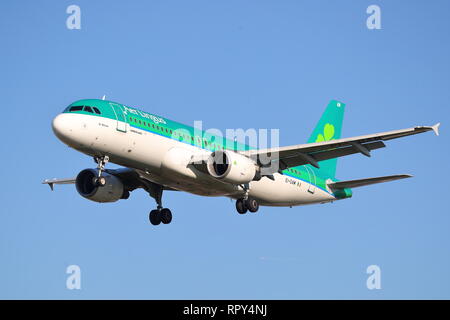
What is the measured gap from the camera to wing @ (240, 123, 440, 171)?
123 feet

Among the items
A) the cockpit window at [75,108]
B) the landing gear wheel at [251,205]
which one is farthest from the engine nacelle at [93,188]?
the landing gear wheel at [251,205]

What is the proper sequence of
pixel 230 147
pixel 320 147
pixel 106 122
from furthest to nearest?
pixel 230 147
pixel 320 147
pixel 106 122

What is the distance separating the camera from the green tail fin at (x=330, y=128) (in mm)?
50528

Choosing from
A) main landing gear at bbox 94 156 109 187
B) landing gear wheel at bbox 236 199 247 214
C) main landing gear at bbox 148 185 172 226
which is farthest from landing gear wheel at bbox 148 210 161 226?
main landing gear at bbox 94 156 109 187

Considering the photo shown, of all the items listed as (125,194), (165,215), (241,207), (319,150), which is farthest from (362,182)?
(125,194)

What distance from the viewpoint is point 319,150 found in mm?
40562

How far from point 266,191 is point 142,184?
274 inches

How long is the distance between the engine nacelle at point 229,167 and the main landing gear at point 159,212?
623 centimetres

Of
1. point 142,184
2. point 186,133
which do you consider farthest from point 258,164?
point 142,184

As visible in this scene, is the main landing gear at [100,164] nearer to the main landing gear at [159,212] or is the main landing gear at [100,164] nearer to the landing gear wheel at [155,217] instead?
the main landing gear at [159,212]

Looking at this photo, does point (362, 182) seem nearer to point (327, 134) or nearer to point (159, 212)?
point (327, 134)

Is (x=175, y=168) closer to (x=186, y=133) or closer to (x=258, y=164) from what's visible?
(x=186, y=133)

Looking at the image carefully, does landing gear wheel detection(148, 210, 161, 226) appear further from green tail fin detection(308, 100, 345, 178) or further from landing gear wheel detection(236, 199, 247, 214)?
green tail fin detection(308, 100, 345, 178)

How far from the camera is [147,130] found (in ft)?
125
